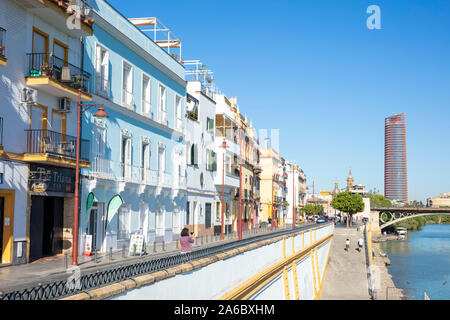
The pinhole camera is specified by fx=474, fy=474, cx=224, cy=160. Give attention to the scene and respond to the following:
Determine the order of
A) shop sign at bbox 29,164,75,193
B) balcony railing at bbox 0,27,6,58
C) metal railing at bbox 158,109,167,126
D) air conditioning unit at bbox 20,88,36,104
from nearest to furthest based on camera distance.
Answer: balcony railing at bbox 0,27,6,58
air conditioning unit at bbox 20,88,36,104
shop sign at bbox 29,164,75,193
metal railing at bbox 158,109,167,126

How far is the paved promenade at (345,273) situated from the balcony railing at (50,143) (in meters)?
27.7

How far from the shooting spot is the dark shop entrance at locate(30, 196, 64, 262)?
792 inches

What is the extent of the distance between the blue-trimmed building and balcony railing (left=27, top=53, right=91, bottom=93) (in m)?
1.46

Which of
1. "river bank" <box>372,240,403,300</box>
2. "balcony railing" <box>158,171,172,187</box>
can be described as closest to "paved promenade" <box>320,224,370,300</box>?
"river bank" <box>372,240,403,300</box>

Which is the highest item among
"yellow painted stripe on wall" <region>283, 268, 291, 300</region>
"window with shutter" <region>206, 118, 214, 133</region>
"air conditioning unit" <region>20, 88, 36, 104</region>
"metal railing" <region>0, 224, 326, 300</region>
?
"window with shutter" <region>206, 118, 214, 133</region>

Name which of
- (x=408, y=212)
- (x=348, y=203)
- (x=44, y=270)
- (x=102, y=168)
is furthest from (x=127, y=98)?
(x=408, y=212)

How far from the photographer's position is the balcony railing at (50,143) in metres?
19.2

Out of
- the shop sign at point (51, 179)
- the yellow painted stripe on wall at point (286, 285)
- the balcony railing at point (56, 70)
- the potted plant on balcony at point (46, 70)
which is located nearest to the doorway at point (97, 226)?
the shop sign at point (51, 179)

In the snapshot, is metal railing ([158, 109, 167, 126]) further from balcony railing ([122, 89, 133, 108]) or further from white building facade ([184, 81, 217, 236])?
white building facade ([184, 81, 217, 236])

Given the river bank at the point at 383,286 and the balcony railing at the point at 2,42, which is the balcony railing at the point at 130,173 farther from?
the river bank at the point at 383,286

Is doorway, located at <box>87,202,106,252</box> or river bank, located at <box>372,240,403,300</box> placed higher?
doorway, located at <box>87,202,106,252</box>

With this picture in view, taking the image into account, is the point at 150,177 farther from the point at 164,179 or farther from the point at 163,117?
the point at 163,117

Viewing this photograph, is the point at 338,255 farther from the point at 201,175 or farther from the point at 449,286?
the point at 201,175

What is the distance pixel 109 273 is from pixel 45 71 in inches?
507
